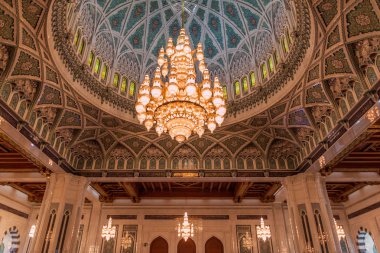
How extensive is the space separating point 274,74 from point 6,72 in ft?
27.9

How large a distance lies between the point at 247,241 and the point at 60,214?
9.44 meters

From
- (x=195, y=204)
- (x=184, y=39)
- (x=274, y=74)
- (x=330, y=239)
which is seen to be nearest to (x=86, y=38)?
(x=184, y=39)

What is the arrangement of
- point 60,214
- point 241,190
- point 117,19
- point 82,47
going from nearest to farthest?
point 82,47 < point 60,214 < point 117,19 < point 241,190

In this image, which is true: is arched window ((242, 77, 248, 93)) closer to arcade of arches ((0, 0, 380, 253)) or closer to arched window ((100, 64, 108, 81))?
arcade of arches ((0, 0, 380, 253))

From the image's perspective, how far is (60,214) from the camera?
393 inches

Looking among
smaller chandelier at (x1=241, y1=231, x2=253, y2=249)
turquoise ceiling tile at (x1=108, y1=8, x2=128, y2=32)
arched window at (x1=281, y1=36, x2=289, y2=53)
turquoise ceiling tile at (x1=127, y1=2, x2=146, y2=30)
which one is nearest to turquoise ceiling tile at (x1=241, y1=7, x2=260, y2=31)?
arched window at (x1=281, y1=36, x2=289, y2=53)

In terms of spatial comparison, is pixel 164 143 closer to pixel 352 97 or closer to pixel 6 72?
pixel 6 72

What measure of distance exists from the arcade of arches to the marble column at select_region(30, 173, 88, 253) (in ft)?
0.14

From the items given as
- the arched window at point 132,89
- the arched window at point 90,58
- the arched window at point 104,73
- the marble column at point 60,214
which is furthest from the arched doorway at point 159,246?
the arched window at point 90,58

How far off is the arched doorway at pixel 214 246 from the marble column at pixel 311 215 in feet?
16.2

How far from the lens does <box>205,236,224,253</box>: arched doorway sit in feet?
45.9

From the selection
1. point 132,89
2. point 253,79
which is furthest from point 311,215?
point 132,89

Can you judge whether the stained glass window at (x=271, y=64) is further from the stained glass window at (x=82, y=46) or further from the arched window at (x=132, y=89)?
the stained glass window at (x=82, y=46)

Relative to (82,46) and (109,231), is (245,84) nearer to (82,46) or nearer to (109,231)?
(82,46)
